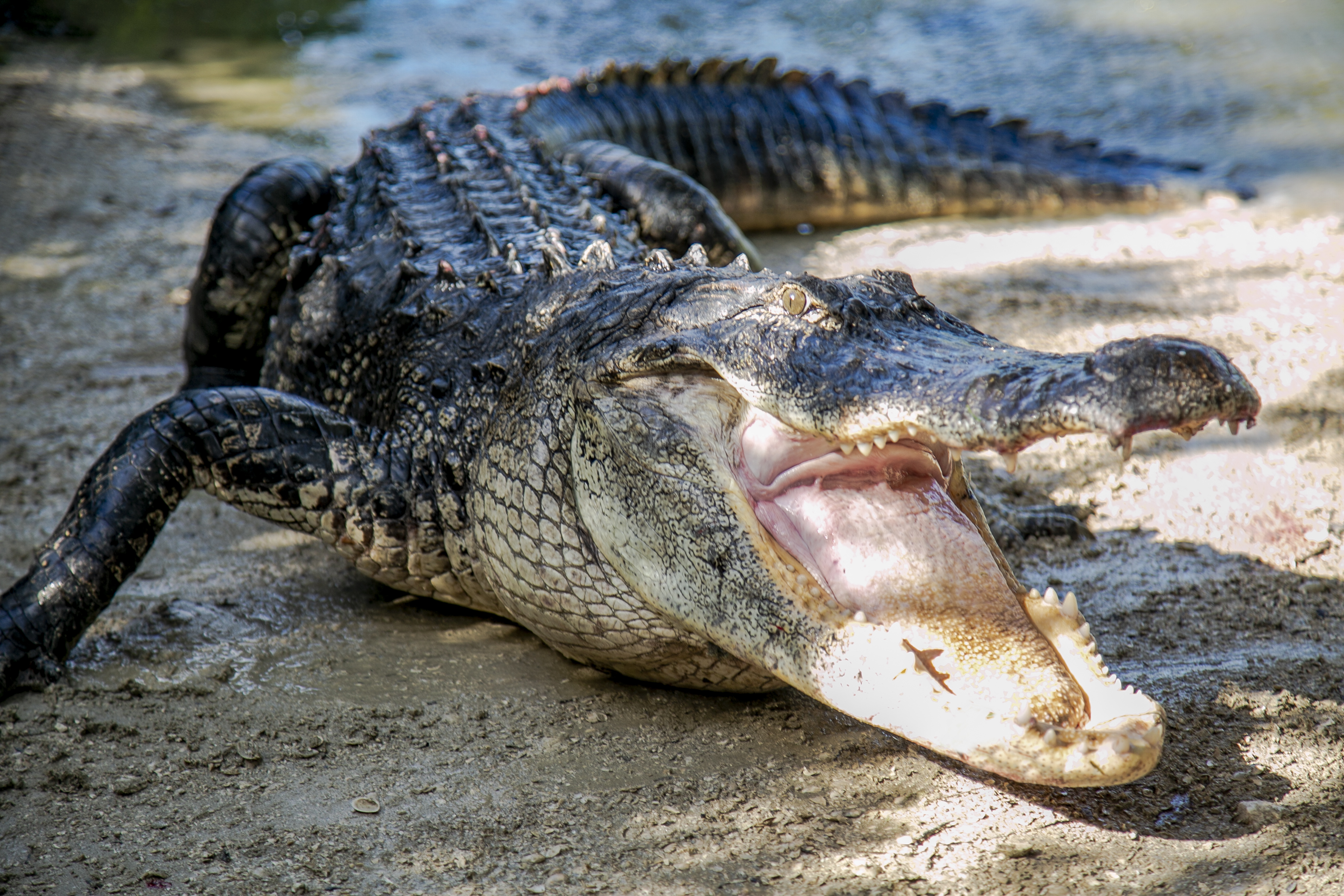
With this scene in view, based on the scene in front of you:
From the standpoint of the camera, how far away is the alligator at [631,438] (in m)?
1.86

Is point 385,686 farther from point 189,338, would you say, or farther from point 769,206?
point 769,206

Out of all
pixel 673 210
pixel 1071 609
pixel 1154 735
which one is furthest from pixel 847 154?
pixel 1154 735

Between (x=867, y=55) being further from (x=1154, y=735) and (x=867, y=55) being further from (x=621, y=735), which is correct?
(x=1154, y=735)

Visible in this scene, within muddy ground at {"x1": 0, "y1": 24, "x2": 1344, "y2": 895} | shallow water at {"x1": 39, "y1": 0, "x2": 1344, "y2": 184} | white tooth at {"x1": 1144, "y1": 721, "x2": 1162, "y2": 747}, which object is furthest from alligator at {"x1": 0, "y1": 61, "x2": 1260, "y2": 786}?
shallow water at {"x1": 39, "y1": 0, "x2": 1344, "y2": 184}

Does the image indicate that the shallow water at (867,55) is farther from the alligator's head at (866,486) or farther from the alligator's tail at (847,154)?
the alligator's head at (866,486)

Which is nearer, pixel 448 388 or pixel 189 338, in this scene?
pixel 448 388

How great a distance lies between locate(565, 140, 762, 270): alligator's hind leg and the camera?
14.3 feet

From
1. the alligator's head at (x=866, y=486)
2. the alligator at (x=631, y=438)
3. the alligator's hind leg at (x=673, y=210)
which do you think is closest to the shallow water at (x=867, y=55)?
the alligator's hind leg at (x=673, y=210)

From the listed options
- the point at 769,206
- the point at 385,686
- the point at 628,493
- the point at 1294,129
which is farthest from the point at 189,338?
the point at 1294,129

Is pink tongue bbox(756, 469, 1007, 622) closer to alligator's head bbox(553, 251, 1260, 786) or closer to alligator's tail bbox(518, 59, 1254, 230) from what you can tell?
alligator's head bbox(553, 251, 1260, 786)

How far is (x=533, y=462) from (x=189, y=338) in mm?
2346

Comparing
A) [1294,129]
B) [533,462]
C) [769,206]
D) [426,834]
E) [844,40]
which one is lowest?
[426,834]

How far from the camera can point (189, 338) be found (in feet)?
14.0

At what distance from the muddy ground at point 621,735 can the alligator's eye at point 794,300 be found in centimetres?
94
